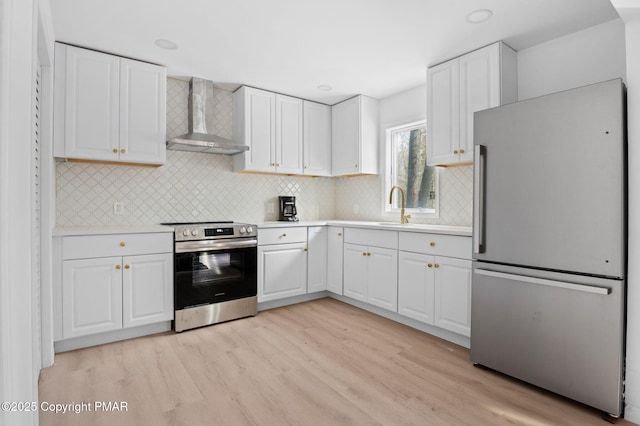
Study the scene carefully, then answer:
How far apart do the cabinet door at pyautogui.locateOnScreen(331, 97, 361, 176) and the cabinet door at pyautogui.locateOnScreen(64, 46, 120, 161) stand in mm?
2423

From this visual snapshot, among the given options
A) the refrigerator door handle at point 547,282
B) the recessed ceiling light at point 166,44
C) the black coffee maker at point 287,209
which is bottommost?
the refrigerator door handle at point 547,282

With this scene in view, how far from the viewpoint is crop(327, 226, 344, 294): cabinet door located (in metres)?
3.92

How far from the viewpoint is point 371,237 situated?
3529 mm

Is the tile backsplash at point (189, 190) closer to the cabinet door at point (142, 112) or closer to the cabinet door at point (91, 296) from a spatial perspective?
the cabinet door at point (142, 112)

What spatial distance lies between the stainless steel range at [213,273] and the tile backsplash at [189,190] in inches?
17.7

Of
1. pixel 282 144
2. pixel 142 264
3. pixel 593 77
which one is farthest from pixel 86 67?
pixel 593 77

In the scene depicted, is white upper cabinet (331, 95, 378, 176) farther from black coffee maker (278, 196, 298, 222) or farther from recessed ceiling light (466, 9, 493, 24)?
recessed ceiling light (466, 9, 493, 24)

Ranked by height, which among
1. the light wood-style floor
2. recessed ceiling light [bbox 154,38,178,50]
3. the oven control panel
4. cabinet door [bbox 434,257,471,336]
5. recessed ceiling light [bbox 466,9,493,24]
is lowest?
the light wood-style floor

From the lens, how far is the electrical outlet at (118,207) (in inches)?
129

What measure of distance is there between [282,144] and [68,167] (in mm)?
2088

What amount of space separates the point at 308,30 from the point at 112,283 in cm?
251

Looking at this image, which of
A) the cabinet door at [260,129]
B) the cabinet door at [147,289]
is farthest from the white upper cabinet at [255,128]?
the cabinet door at [147,289]

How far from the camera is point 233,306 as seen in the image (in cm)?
337

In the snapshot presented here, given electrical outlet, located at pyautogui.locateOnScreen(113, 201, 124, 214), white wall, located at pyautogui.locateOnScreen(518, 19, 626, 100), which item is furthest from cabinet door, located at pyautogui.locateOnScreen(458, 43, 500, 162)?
electrical outlet, located at pyautogui.locateOnScreen(113, 201, 124, 214)
